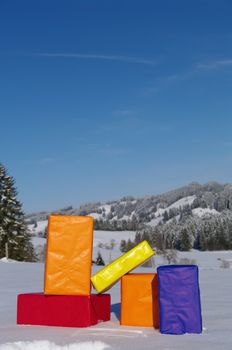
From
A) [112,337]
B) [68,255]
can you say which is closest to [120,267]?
[68,255]

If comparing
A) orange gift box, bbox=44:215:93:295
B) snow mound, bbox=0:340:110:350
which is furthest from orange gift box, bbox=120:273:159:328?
snow mound, bbox=0:340:110:350

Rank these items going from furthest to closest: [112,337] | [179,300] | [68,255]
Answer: [68,255] → [179,300] → [112,337]

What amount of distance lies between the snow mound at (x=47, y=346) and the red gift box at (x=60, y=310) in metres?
1.33

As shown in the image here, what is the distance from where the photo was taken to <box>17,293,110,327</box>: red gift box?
22.7ft

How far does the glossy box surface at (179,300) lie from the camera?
21.2ft

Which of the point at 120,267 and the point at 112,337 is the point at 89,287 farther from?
the point at 112,337

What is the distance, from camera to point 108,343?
5.74 meters

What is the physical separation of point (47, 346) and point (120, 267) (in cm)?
200

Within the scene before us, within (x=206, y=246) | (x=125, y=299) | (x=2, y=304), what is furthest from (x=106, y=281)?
(x=206, y=246)

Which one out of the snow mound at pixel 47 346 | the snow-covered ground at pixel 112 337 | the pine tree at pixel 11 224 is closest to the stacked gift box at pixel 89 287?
the snow-covered ground at pixel 112 337

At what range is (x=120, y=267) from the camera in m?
7.23

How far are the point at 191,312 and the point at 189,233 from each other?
113m

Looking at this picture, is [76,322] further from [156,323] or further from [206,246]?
[206,246]

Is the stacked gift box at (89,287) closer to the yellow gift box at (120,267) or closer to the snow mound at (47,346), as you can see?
the yellow gift box at (120,267)
